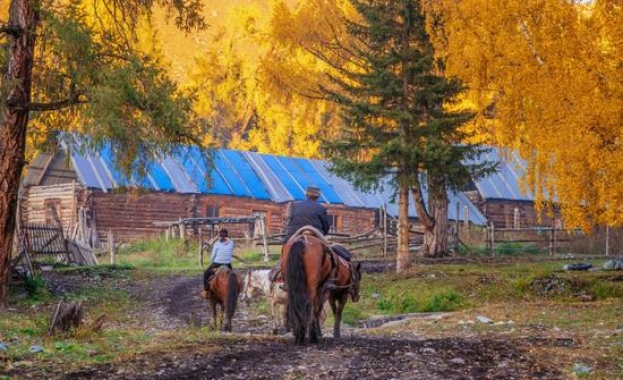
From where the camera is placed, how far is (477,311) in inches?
726

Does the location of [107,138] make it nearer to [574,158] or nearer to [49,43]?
[49,43]

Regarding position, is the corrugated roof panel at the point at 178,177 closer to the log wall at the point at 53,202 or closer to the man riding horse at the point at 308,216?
the log wall at the point at 53,202

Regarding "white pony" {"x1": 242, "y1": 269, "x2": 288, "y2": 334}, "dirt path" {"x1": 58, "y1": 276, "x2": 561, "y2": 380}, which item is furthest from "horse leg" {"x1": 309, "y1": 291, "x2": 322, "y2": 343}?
"white pony" {"x1": 242, "y1": 269, "x2": 288, "y2": 334}

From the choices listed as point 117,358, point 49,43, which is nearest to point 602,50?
point 49,43

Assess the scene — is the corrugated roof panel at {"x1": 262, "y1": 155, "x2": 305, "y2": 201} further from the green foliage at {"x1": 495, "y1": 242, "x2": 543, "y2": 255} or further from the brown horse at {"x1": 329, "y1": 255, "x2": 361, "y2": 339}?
the brown horse at {"x1": 329, "y1": 255, "x2": 361, "y2": 339}

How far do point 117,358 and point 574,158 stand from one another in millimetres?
11893

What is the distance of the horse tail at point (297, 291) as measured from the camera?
1195 centimetres

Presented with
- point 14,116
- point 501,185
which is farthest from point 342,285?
point 501,185

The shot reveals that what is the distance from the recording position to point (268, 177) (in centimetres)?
4847

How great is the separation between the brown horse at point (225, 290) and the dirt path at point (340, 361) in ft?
9.55

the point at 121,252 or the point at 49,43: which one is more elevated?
the point at 49,43

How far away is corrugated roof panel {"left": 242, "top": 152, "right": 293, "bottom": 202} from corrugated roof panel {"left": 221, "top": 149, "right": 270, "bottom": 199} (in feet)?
0.69

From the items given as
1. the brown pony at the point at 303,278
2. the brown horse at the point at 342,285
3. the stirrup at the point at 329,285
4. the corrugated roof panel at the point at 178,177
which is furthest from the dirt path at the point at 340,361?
the corrugated roof panel at the point at 178,177

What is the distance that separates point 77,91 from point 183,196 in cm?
2748
